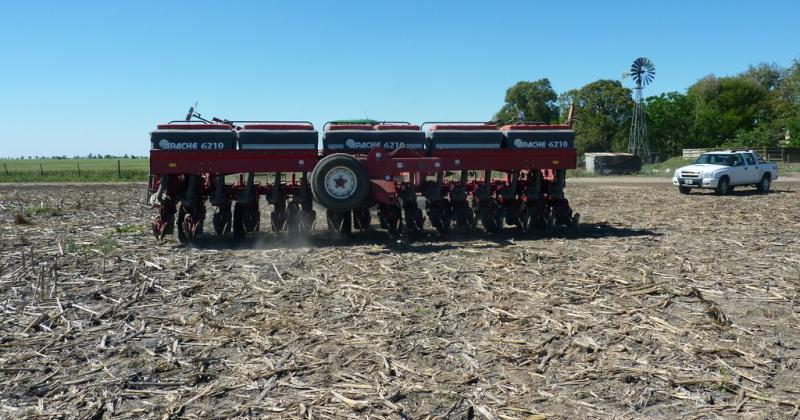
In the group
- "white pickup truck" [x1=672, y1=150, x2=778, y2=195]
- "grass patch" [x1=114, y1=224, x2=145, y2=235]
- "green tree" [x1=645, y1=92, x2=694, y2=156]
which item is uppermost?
"green tree" [x1=645, y1=92, x2=694, y2=156]

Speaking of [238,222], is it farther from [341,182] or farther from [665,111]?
[665,111]

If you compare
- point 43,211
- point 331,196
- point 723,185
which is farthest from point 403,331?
point 723,185

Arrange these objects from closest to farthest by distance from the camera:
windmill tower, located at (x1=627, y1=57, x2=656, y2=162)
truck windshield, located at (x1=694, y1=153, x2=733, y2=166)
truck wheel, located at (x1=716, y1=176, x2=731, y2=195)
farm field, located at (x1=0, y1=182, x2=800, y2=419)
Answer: farm field, located at (x1=0, y1=182, x2=800, y2=419)
truck wheel, located at (x1=716, y1=176, x2=731, y2=195)
truck windshield, located at (x1=694, y1=153, x2=733, y2=166)
windmill tower, located at (x1=627, y1=57, x2=656, y2=162)

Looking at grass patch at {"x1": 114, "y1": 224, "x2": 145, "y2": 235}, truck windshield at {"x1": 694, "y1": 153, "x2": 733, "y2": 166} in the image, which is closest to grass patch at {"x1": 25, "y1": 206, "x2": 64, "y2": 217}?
grass patch at {"x1": 114, "y1": 224, "x2": 145, "y2": 235}

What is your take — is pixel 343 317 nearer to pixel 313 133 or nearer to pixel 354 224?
pixel 313 133

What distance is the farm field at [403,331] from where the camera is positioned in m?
Result: 5.10

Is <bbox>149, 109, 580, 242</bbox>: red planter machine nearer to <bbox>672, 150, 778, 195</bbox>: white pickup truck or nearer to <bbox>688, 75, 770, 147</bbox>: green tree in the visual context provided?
<bbox>672, 150, 778, 195</bbox>: white pickup truck

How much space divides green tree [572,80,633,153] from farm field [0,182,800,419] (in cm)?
6626

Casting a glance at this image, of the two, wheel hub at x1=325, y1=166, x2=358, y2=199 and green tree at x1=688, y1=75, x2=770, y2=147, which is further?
green tree at x1=688, y1=75, x2=770, y2=147

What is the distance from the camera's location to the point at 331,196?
12367 mm

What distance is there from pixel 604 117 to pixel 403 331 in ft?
243

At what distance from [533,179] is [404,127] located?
3.24 m

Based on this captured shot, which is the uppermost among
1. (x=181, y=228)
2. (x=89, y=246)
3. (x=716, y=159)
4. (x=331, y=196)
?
(x=716, y=159)

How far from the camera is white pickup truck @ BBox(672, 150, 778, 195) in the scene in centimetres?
2609
